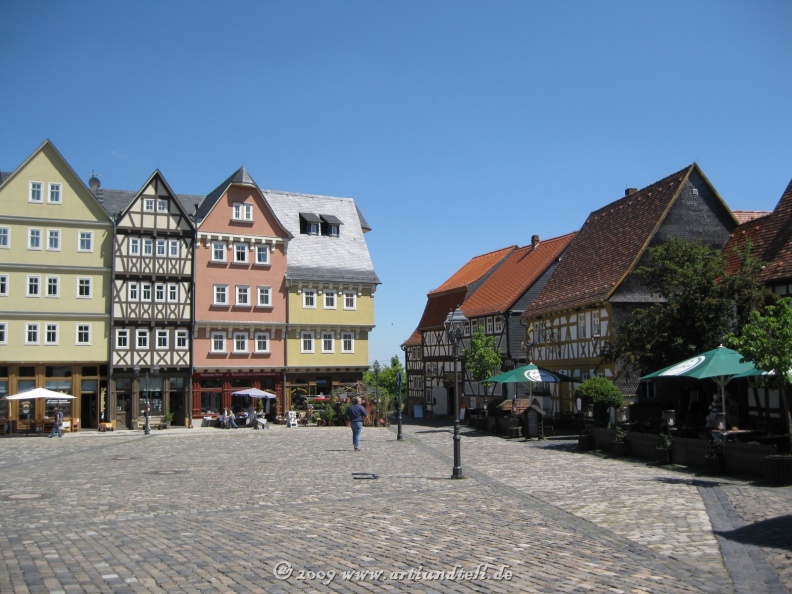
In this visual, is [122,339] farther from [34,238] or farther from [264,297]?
[264,297]

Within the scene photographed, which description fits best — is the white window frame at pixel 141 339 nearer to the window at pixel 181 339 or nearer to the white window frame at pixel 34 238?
the window at pixel 181 339

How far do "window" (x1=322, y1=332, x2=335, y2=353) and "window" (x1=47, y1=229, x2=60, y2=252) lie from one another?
51.3 ft

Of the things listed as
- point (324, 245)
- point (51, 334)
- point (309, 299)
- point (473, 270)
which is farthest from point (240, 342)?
point (473, 270)

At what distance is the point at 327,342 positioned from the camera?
49.2m

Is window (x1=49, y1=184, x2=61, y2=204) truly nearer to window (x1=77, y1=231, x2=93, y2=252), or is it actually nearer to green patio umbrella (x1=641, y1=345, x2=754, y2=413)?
window (x1=77, y1=231, x2=93, y2=252)

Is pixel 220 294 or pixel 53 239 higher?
pixel 53 239

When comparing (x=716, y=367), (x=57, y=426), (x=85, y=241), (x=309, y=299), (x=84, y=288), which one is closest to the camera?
(x=716, y=367)

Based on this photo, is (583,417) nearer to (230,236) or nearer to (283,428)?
(283,428)

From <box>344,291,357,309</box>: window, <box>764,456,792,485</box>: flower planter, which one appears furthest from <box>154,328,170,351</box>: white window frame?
<box>764,456,792,485</box>: flower planter

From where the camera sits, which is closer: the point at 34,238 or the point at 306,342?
the point at 34,238

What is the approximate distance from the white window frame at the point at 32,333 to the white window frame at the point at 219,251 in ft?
32.8

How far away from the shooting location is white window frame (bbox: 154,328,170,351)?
44569 millimetres

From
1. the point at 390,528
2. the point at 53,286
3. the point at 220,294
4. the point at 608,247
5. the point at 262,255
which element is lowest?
the point at 390,528

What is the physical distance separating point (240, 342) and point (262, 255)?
5.33 m
